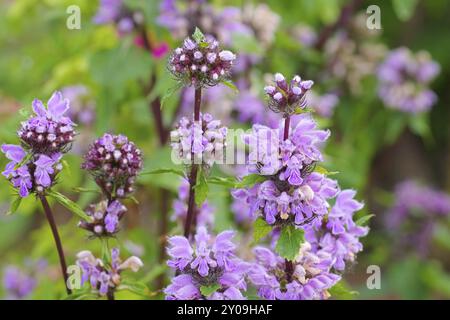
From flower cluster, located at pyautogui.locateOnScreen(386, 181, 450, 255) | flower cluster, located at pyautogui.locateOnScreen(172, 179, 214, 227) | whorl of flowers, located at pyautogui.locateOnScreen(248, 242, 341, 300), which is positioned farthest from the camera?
flower cluster, located at pyautogui.locateOnScreen(386, 181, 450, 255)

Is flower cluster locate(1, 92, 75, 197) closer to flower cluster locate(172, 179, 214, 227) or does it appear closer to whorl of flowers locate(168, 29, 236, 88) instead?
whorl of flowers locate(168, 29, 236, 88)

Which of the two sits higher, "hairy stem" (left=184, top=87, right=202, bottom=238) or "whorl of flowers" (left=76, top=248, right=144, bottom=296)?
"hairy stem" (left=184, top=87, right=202, bottom=238)

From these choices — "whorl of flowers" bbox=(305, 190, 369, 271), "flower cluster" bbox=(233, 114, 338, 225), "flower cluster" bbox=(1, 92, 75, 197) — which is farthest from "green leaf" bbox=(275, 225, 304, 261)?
"flower cluster" bbox=(1, 92, 75, 197)

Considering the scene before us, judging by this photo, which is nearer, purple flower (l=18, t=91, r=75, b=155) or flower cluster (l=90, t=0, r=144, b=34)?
purple flower (l=18, t=91, r=75, b=155)

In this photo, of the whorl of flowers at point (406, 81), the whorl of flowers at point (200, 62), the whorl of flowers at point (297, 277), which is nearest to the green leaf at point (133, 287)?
the whorl of flowers at point (297, 277)

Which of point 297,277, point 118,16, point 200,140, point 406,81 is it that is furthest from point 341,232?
point 406,81

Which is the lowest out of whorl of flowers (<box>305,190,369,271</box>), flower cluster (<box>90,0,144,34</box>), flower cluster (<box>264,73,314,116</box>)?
whorl of flowers (<box>305,190,369,271</box>)

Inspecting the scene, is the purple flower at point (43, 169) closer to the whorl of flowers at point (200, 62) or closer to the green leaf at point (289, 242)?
the whorl of flowers at point (200, 62)
